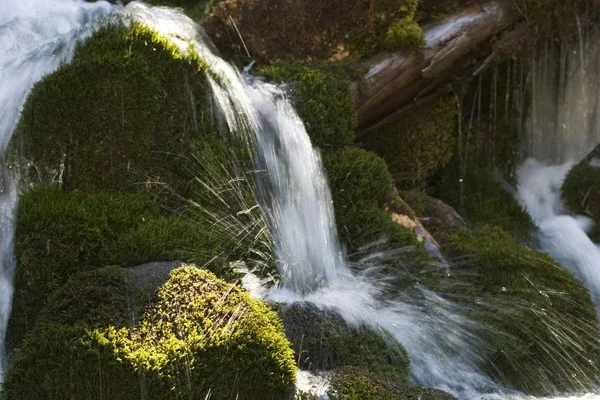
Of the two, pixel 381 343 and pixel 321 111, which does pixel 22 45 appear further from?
pixel 381 343

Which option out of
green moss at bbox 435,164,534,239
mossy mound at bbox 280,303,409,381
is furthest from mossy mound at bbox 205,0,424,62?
mossy mound at bbox 280,303,409,381

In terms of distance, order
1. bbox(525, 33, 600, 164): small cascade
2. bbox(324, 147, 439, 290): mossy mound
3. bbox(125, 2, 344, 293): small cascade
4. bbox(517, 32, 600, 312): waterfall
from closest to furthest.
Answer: bbox(125, 2, 344, 293): small cascade, bbox(324, 147, 439, 290): mossy mound, bbox(517, 32, 600, 312): waterfall, bbox(525, 33, 600, 164): small cascade

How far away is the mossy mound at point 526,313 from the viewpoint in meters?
5.76

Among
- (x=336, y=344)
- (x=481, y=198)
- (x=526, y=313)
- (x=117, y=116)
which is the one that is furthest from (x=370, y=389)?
(x=481, y=198)

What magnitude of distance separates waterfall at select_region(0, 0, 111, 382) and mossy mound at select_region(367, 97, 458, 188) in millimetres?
2867

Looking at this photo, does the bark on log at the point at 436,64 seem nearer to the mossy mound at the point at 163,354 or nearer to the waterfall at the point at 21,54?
the waterfall at the point at 21,54

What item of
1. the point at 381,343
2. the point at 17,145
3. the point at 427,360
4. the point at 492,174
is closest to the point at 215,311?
the point at 381,343

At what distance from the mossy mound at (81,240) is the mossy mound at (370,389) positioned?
1.16 metres

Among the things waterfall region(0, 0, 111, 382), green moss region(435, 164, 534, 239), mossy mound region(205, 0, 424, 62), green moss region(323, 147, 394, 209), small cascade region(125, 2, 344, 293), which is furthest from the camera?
green moss region(435, 164, 534, 239)

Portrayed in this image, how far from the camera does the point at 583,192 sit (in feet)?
28.4

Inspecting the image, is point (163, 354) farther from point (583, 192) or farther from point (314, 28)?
point (583, 192)

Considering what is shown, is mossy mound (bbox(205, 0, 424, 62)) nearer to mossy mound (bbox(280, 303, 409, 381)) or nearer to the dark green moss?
the dark green moss

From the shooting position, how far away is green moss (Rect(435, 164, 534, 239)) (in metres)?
8.38

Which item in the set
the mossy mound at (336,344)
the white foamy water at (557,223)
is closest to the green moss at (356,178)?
the mossy mound at (336,344)
